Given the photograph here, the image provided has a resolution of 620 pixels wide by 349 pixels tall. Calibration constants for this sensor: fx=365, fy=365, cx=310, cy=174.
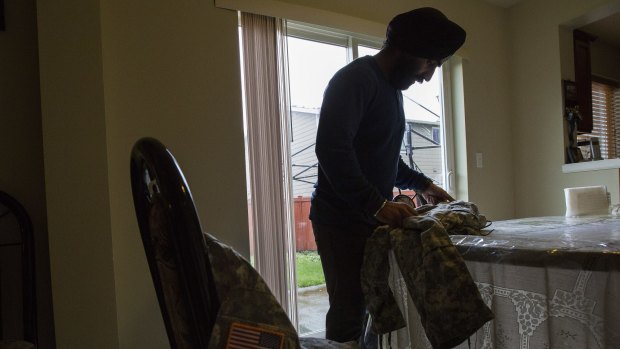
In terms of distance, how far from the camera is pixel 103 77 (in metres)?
1.44

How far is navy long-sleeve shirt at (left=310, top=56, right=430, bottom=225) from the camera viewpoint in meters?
0.97

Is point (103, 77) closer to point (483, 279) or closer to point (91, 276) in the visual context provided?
point (91, 276)

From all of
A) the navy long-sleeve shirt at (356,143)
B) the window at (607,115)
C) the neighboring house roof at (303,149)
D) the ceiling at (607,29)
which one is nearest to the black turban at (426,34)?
the navy long-sleeve shirt at (356,143)

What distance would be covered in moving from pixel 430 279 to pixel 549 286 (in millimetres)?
231

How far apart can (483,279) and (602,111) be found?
173 inches

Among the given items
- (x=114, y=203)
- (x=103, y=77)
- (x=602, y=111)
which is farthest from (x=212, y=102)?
(x=602, y=111)

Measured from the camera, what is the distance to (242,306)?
1.44 ft

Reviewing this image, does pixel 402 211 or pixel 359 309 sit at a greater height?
pixel 402 211

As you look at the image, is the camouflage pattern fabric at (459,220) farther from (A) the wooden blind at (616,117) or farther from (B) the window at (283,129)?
(A) the wooden blind at (616,117)

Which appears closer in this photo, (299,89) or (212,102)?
(212,102)

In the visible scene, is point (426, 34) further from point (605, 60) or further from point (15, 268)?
point (605, 60)

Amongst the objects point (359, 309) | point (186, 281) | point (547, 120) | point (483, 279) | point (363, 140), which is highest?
point (547, 120)

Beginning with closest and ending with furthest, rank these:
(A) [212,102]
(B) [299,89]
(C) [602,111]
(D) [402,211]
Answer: (D) [402,211] < (A) [212,102] < (B) [299,89] < (C) [602,111]

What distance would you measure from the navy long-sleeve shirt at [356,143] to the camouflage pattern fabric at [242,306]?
523mm
